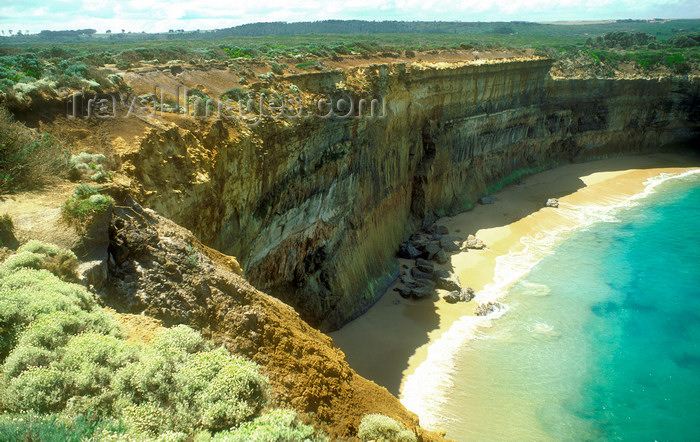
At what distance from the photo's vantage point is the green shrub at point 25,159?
10492 mm

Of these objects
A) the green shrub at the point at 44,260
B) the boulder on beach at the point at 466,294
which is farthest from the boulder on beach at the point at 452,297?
the green shrub at the point at 44,260

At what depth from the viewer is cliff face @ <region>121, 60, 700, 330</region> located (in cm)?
1507

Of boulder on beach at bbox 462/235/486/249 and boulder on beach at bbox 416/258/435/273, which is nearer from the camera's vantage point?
boulder on beach at bbox 416/258/435/273

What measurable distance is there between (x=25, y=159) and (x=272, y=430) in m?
8.60

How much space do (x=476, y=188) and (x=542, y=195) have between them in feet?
21.3

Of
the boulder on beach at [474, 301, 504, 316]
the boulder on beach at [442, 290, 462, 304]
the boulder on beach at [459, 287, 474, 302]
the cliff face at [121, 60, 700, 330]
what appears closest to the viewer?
the cliff face at [121, 60, 700, 330]

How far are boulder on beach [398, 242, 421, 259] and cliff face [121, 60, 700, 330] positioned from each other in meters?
0.68

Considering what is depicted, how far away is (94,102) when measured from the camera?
50.6ft

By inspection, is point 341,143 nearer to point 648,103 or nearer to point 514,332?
point 514,332

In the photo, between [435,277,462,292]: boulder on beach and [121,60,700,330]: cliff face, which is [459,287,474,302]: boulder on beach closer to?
[435,277,462,292]: boulder on beach

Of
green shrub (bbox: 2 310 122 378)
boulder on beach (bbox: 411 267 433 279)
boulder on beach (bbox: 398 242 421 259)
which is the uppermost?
green shrub (bbox: 2 310 122 378)

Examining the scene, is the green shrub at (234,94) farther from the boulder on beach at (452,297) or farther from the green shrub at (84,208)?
the boulder on beach at (452,297)

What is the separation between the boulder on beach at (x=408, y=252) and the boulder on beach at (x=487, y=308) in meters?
5.76

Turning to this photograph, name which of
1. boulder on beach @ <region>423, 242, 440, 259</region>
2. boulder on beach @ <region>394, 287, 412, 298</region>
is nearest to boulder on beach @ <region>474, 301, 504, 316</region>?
boulder on beach @ <region>394, 287, 412, 298</region>
